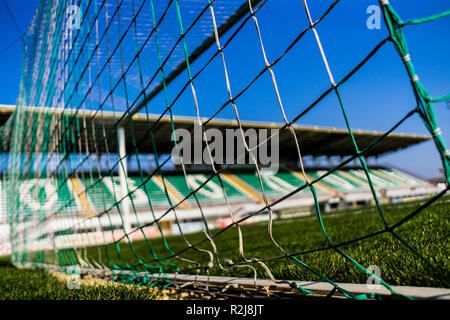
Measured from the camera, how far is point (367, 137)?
16.2 m

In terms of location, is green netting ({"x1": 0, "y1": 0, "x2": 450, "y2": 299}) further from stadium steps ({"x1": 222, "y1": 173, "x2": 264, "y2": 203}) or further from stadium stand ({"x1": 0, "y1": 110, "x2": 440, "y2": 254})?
stadium steps ({"x1": 222, "y1": 173, "x2": 264, "y2": 203})

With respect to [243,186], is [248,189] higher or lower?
lower

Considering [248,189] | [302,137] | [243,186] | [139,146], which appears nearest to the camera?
[139,146]

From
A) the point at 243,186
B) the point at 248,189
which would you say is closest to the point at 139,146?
the point at 248,189

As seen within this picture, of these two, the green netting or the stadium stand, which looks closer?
the green netting

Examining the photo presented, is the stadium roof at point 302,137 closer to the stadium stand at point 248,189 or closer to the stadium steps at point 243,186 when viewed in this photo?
the stadium stand at point 248,189

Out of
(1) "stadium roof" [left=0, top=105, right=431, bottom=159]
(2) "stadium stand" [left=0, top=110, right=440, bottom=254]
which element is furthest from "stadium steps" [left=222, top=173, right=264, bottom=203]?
(1) "stadium roof" [left=0, top=105, right=431, bottom=159]

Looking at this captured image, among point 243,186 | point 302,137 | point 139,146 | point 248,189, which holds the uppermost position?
point 302,137

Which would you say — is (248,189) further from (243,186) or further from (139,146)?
(139,146)

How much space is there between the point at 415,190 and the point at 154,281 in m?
19.6

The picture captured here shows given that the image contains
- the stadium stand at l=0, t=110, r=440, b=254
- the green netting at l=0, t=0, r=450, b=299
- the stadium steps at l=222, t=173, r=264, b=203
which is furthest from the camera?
the stadium steps at l=222, t=173, r=264, b=203

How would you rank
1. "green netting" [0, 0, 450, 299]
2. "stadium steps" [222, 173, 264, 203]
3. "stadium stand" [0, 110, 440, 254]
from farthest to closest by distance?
1. "stadium steps" [222, 173, 264, 203]
2. "stadium stand" [0, 110, 440, 254]
3. "green netting" [0, 0, 450, 299]
